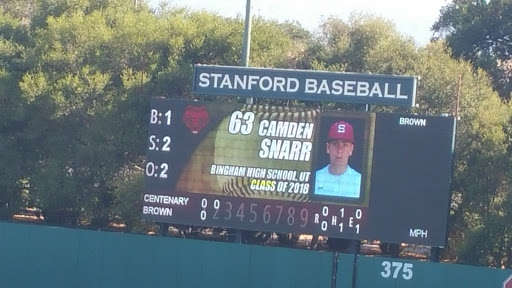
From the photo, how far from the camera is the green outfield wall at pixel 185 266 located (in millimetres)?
17328

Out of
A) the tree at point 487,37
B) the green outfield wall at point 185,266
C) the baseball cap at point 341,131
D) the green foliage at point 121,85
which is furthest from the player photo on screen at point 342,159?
the tree at point 487,37

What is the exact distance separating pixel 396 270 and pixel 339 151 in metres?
2.31

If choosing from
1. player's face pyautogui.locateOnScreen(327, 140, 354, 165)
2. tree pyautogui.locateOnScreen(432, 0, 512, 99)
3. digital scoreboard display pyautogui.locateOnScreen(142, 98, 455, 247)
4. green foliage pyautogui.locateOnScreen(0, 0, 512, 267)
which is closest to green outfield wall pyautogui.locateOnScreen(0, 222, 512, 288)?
digital scoreboard display pyautogui.locateOnScreen(142, 98, 455, 247)

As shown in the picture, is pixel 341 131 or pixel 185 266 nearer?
pixel 341 131

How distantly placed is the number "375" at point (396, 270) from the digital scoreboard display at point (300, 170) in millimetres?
554

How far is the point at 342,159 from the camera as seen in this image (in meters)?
17.2

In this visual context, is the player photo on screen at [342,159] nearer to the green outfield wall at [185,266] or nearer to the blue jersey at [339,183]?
the blue jersey at [339,183]

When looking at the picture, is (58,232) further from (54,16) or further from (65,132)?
(54,16)

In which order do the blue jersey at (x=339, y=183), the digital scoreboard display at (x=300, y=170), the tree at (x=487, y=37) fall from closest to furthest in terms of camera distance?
the digital scoreboard display at (x=300, y=170) → the blue jersey at (x=339, y=183) → the tree at (x=487, y=37)

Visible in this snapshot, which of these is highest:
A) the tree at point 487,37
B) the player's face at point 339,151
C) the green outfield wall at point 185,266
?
the tree at point 487,37

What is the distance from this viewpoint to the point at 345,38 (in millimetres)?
24625

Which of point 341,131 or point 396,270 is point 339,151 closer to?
point 341,131

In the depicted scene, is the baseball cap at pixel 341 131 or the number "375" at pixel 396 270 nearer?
the baseball cap at pixel 341 131

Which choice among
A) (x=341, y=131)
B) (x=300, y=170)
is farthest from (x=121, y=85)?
(x=341, y=131)
